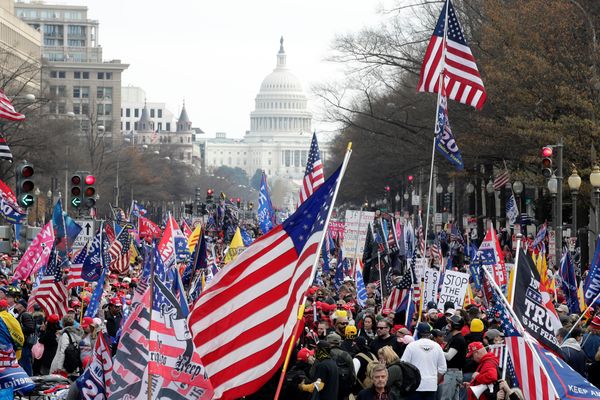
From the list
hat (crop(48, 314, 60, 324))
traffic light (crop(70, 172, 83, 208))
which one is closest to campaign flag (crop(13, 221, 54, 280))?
traffic light (crop(70, 172, 83, 208))

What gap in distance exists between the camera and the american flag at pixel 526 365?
37.6 ft

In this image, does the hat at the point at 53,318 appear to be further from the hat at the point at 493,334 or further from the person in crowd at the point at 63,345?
the hat at the point at 493,334

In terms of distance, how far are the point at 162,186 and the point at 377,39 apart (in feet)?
229

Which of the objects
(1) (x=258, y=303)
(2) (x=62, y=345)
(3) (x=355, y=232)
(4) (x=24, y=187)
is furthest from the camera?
(3) (x=355, y=232)

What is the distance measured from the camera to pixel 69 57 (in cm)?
18538

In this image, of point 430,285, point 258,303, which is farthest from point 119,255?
point 258,303

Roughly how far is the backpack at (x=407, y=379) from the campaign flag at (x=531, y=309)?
2.03 meters

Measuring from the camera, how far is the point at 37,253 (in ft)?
86.7

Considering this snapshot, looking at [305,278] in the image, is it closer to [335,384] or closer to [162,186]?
[335,384]

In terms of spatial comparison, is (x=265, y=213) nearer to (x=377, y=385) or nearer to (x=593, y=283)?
(x=593, y=283)

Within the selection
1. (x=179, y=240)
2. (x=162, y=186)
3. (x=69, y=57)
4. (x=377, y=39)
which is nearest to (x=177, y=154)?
(x=69, y=57)

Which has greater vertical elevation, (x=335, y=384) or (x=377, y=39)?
(x=377, y=39)

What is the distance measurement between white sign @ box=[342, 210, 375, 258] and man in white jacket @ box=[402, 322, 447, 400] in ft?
45.7

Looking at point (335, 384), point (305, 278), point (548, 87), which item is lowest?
point (335, 384)
